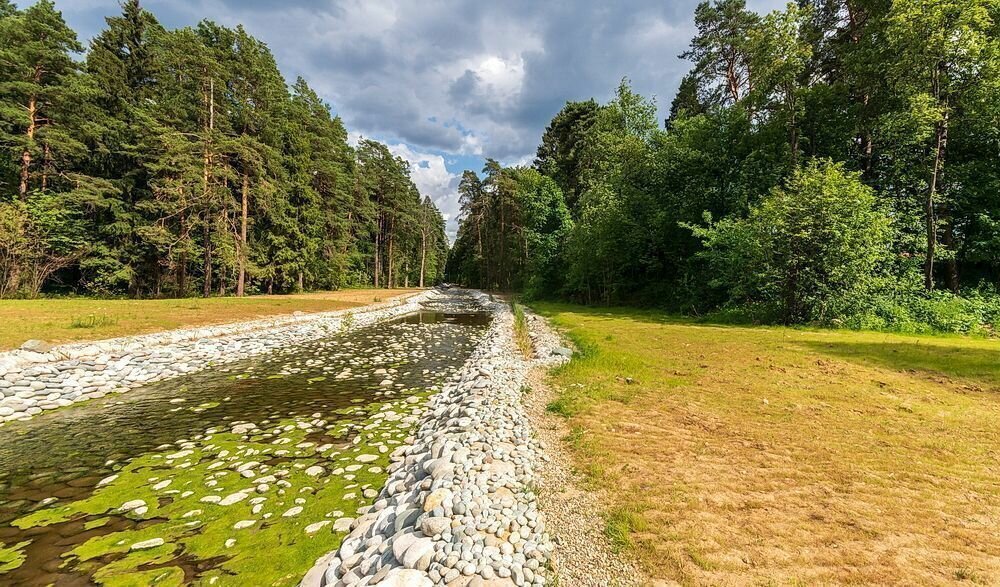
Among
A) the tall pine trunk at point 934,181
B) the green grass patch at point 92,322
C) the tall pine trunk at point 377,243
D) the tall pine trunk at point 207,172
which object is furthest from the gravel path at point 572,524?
the tall pine trunk at point 377,243

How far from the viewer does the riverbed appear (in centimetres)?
330

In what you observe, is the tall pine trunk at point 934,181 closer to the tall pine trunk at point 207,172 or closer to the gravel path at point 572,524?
the gravel path at point 572,524

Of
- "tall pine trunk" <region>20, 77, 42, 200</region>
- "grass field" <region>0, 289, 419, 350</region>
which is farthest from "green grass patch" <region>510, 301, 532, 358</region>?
"tall pine trunk" <region>20, 77, 42, 200</region>

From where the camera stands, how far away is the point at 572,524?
316 cm

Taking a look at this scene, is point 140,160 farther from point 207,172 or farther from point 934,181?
point 934,181

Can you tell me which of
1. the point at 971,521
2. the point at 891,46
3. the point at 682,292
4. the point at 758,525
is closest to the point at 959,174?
the point at 891,46

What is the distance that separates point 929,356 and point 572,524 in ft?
39.9

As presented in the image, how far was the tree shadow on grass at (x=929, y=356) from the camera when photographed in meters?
7.68

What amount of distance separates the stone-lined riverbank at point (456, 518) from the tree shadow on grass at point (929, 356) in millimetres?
9375

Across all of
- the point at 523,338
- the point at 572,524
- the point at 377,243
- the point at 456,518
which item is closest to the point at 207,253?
the point at 377,243

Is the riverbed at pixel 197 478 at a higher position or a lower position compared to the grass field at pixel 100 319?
lower

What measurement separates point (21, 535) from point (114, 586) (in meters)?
1.72

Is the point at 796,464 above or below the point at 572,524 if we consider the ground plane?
above

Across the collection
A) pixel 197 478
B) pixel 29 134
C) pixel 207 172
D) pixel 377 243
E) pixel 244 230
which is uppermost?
pixel 29 134
